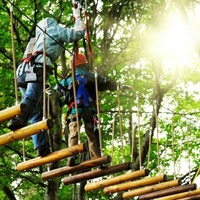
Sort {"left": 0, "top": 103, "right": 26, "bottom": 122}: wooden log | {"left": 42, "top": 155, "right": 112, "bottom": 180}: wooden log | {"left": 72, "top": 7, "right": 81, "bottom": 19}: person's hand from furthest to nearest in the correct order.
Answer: {"left": 72, "top": 7, "right": 81, "bottom": 19}: person's hand, {"left": 42, "top": 155, "right": 112, "bottom": 180}: wooden log, {"left": 0, "top": 103, "right": 26, "bottom": 122}: wooden log

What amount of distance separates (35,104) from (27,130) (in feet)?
2.24

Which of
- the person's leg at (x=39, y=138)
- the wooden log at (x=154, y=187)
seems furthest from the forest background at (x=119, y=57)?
the person's leg at (x=39, y=138)

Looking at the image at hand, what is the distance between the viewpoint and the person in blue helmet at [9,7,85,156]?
5.08 m

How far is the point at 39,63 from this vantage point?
512cm

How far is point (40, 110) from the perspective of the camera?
5410 mm

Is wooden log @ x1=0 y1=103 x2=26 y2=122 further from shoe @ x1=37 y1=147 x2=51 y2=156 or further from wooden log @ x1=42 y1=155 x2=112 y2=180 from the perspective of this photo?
wooden log @ x1=42 y1=155 x2=112 y2=180

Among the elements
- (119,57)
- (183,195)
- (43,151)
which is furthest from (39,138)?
(119,57)

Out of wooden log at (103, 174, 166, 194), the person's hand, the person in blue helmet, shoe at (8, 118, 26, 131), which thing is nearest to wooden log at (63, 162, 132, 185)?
wooden log at (103, 174, 166, 194)

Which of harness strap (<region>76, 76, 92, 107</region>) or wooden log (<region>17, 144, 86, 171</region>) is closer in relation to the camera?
wooden log (<region>17, 144, 86, 171</region>)

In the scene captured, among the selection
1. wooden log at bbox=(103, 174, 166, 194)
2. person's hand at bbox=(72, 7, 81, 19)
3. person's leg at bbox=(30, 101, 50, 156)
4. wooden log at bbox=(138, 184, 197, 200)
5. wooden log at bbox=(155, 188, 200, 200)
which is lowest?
wooden log at bbox=(155, 188, 200, 200)

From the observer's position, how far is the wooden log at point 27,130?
4.27 metres

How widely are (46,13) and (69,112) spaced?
12.5ft

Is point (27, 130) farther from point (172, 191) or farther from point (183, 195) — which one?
point (183, 195)

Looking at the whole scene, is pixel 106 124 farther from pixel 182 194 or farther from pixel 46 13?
pixel 182 194
